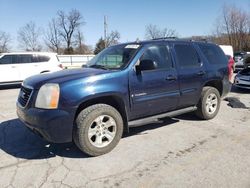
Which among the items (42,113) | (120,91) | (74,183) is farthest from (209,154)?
(42,113)

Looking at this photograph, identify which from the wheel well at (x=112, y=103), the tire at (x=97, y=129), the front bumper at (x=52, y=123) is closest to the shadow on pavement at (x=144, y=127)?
the wheel well at (x=112, y=103)

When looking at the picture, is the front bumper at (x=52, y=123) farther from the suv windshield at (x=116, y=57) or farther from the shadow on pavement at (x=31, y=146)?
the suv windshield at (x=116, y=57)

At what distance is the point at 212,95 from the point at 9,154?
4417mm

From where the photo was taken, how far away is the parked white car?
12.0m

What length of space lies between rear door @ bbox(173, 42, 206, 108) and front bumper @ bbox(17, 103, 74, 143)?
8.01ft

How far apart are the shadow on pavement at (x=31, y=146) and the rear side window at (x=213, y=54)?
204 cm

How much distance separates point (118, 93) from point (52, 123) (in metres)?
1.14

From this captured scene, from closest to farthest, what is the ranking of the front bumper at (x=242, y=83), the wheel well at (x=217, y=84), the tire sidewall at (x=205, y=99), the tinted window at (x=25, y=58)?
the tire sidewall at (x=205, y=99), the wheel well at (x=217, y=84), the front bumper at (x=242, y=83), the tinted window at (x=25, y=58)

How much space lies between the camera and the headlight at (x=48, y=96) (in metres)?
3.49

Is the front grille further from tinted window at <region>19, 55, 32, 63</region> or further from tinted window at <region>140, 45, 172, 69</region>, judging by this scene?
tinted window at <region>19, 55, 32, 63</region>

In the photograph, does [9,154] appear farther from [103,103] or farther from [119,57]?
[119,57]

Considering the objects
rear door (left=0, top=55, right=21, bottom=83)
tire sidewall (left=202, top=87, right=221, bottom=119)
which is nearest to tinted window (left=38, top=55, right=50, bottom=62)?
rear door (left=0, top=55, right=21, bottom=83)

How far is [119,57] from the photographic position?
453 centimetres

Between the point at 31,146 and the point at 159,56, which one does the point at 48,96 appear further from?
the point at 159,56
